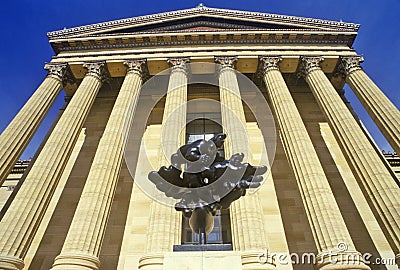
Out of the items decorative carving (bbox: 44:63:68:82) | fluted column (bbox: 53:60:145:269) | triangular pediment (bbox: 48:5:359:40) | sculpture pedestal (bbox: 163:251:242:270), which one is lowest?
sculpture pedestal (bbox: 163:251:242:270)

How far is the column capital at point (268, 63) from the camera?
22734mm

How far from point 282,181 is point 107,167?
11.2 m

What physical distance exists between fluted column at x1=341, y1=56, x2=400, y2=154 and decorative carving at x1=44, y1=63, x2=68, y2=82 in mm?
20592

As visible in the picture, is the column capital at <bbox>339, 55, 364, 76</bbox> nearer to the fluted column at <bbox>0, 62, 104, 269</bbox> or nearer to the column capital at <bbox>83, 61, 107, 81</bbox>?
the column capital at <bbox>83, 61, 107, 81</bbox>

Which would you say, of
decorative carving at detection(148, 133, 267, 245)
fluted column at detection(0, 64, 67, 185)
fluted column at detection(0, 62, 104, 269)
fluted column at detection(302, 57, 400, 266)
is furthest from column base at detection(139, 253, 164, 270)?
fluted column at detection(302, 57, 400, 266)

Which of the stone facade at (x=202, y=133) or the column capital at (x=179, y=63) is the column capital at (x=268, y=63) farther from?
the column capital at (x=179, y=63)

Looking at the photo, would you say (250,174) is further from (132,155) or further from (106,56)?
(106,56)

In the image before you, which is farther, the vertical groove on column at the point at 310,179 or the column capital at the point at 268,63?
the column capital at the point at 268,63

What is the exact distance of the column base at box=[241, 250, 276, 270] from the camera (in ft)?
39.2

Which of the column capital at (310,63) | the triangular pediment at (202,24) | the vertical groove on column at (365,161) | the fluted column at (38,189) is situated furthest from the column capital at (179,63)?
the vertical groove on column at (365,161)

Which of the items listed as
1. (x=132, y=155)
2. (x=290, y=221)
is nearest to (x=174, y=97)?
(x=132, y=155)

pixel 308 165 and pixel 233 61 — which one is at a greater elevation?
pixel 233 61

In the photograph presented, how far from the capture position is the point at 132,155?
72.0 feet

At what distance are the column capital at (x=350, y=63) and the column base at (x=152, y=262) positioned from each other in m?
18.5
